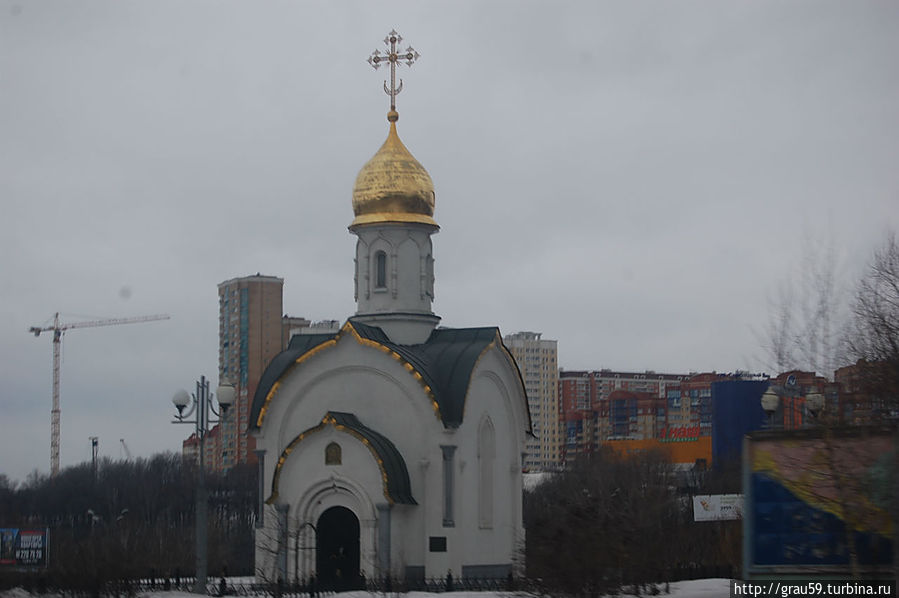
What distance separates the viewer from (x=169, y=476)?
6184 centimetres

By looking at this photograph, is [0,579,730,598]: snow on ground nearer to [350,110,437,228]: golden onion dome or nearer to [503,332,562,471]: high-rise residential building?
[350,110,437,228]: golden onion dome

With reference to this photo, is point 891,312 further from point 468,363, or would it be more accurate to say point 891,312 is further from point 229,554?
point 229,554

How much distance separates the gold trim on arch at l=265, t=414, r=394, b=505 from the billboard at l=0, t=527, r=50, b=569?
264 inches

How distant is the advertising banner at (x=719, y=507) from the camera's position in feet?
70.2

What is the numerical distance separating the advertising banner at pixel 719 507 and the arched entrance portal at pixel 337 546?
19.4ft

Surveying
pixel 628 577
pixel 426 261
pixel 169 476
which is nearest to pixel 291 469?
pixel 426 261

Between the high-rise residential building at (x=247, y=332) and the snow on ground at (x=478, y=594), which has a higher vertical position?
the high-rise residential building at (x=247, y=332)

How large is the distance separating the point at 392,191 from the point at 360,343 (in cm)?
318

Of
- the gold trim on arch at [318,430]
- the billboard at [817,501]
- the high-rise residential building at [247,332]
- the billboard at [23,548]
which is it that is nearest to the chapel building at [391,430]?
the gold trim on arch at [318,430]

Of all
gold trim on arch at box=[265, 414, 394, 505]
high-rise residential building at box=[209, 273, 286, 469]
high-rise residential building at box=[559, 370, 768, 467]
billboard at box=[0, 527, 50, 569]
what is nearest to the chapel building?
gold trim on arch at box=[265, 414, 394, 505]

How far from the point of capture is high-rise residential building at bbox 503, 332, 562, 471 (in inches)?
3322

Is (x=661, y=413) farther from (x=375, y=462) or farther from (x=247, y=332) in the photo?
(x=375, y=462)

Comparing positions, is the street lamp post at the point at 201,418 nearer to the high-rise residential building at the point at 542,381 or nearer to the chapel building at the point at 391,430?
the chapel building at the point at 391,430

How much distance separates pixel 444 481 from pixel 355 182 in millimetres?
6267
